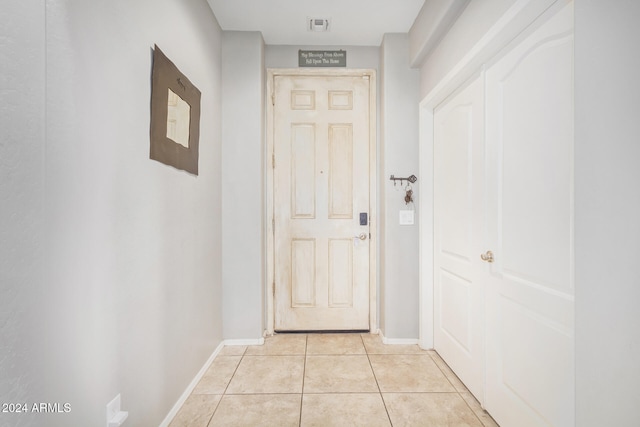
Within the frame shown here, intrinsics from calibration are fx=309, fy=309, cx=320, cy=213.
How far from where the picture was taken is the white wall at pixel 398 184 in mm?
2738

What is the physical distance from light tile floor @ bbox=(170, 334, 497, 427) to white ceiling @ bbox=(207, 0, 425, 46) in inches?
109

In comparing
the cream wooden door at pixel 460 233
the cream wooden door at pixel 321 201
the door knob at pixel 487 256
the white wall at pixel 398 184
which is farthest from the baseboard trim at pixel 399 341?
the door knob at pixel 487 256

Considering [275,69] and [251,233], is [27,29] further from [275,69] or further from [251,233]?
[275,69]

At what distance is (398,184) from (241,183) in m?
1.39

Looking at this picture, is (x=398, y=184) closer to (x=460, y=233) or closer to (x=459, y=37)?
(x=460, y=233)

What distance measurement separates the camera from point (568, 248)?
1234 mm

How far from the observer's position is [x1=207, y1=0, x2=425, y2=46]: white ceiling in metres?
2.37

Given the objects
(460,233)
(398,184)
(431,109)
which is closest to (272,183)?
(398,184)

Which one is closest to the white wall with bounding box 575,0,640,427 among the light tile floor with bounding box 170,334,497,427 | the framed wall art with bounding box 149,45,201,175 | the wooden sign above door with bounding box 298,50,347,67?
the light tile floor with bounding box 170,334,497,427

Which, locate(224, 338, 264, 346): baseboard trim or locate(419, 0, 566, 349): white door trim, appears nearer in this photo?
locate(419, 0, 566, 349): white door trim

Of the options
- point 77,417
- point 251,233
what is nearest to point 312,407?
point 77,417

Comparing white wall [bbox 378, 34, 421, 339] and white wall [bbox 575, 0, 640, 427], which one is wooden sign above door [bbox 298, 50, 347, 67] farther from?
white wall [bbox 575, 0, 640, 427]

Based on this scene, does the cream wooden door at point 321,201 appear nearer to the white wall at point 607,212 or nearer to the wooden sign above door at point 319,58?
the wooden sign above door at point 319,58

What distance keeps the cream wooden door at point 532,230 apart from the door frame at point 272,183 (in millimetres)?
1240
